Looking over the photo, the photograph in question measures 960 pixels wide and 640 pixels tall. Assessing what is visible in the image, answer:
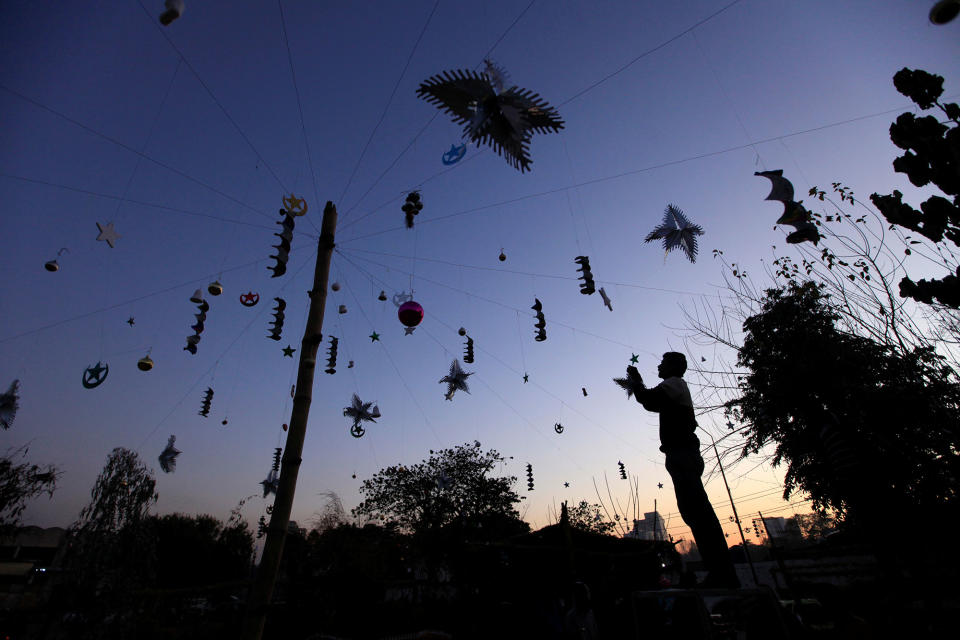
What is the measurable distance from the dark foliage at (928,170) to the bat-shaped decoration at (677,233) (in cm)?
396

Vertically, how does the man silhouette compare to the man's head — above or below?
below

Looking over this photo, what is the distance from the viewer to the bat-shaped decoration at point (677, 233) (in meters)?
9.10

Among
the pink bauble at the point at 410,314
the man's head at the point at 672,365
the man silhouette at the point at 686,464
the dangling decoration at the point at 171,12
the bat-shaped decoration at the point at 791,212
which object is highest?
the dangling decoration at the point at 171,12

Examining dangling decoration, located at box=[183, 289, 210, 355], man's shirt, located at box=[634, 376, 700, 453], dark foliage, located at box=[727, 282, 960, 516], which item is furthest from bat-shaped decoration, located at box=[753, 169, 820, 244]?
dangling decoration, located at box=[183, 289, 210, 355]

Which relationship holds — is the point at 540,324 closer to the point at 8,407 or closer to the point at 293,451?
the point at 293,451

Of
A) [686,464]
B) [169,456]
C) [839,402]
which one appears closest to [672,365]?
[686,464]

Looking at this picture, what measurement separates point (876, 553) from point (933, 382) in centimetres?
646

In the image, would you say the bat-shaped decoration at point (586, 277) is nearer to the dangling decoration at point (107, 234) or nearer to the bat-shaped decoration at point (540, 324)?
the bat-shaped decoration at point (540, 324)

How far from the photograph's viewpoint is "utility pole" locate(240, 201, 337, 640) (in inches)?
130

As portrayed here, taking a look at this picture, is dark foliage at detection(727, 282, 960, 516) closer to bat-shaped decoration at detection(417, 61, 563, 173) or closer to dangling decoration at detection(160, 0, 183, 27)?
bat-shaped decoration at detection(417, 61, 563, 173)

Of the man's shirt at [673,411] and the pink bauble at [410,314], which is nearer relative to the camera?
the man's shirt at [673,411]

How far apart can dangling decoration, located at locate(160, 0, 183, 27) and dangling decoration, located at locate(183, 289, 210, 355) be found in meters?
5.61

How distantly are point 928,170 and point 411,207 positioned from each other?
7.44 meters

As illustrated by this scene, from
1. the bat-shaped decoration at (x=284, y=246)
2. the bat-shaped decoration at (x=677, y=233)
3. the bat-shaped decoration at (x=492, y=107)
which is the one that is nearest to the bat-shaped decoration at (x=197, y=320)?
the bat-shaped decoration at (x=284, y=246)
